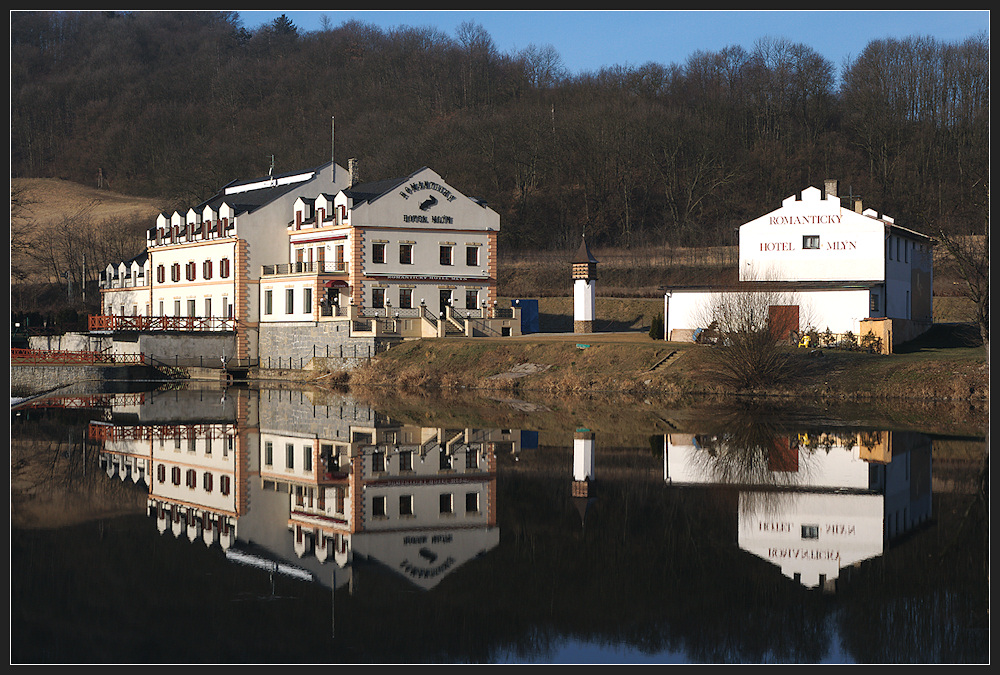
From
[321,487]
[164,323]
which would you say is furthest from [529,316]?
[321,487]

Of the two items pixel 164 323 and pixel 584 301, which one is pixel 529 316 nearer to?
pixel 584 301

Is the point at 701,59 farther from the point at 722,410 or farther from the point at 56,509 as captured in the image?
the point at 56,509

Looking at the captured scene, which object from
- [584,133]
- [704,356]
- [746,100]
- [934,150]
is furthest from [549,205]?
[704,356]

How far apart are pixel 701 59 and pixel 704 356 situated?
65.3 m

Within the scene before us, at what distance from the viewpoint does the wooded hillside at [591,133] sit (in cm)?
8700

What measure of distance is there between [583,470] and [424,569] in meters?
9.31

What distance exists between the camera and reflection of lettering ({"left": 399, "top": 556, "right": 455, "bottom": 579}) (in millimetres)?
14664

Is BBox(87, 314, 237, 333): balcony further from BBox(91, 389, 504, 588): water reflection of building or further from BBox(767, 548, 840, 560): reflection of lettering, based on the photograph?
BBox(767, 548, 840, 560): reflection of lettering

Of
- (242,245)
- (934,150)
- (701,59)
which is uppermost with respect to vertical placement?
(701,59)

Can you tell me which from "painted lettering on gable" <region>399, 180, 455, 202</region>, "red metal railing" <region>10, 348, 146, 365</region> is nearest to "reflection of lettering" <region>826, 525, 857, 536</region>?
"painted lettering on gable" <region>399, 180, 455, 202</region>

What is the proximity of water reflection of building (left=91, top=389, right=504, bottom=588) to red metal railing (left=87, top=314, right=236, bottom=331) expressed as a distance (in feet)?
96.2

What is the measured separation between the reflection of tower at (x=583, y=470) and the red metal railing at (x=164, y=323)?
38.6 m

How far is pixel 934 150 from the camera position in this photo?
85.6 meters

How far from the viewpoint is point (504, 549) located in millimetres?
16234
